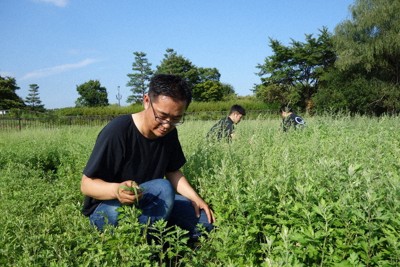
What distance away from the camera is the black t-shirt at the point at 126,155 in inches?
93.0

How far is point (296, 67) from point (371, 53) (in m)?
12.6

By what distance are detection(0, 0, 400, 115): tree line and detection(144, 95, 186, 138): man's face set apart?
11932 mm

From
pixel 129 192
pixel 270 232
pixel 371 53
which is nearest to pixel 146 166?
pixel 129 192

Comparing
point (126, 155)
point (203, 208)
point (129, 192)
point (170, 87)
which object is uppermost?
point (170, 87)

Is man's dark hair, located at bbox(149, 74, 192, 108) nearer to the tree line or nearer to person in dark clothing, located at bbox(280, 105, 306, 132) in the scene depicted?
person in dark clothing, located at bbox(280, 105, 306, 132)

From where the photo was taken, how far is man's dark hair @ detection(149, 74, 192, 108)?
2.24 meters

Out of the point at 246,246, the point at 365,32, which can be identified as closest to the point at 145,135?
the point at 246,246

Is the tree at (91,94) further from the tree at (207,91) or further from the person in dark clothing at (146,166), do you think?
the person in dark clothing at (146,166)

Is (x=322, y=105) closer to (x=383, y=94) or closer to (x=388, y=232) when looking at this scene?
(x=383, y=94)

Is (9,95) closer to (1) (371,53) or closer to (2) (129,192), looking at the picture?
(1) (371,53)

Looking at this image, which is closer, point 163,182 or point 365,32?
point 163,182

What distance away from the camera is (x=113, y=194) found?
2146 mm

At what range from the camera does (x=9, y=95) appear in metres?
36.0

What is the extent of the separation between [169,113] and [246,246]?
97cm
